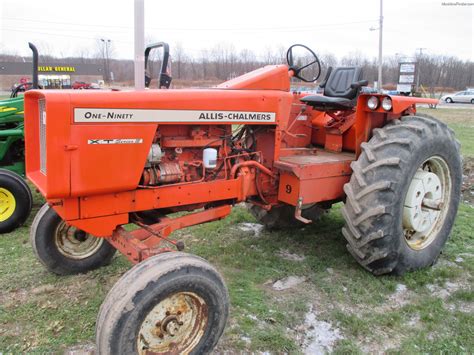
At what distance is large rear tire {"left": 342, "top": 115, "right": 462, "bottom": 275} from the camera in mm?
3551

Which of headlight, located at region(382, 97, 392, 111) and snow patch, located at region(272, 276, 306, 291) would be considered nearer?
snow patch, located at region(272, 276, 306, 291)

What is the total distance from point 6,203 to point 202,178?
3041 mm

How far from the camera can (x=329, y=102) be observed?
4430 mm

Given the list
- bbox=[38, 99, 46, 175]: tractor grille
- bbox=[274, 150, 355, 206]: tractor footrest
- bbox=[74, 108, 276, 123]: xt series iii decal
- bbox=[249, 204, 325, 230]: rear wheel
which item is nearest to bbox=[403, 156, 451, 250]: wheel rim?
bbox=[274, 150, 355, 206]: tractor footrest

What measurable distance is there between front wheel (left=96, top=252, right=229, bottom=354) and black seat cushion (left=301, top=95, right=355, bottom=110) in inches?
96.6

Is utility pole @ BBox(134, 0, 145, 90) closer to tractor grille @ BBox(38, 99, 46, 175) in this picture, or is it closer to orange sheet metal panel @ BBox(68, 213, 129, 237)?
tractor grille @ BBox(38, 99, 46, 175)

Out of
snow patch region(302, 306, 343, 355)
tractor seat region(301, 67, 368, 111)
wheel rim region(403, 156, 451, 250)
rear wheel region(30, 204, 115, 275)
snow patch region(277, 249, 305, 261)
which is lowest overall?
snow patch region(302, 306, 343, 355)

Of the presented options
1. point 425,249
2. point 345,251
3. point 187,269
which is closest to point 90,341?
point 187,269

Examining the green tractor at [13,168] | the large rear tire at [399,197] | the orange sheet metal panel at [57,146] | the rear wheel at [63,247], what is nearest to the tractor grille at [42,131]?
the orange sheet metal panel at [57,146]

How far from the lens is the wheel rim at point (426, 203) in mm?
3844

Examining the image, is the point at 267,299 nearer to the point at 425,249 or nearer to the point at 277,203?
the point at 277,203

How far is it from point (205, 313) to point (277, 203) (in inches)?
57.6

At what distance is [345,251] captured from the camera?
4398 mm

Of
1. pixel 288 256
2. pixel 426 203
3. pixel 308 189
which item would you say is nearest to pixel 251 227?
pixel 288 256
